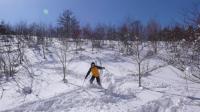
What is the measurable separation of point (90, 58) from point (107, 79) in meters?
9.54

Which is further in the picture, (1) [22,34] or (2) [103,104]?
(1) [22,34]

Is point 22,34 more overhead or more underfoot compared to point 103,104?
more overhead

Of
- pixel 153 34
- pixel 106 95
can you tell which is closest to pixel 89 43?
pixel 153 34

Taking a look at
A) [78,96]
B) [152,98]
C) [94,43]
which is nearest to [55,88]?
[78,96]

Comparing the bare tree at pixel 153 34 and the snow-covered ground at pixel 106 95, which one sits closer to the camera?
the snow-covered ground at pixel 106 95

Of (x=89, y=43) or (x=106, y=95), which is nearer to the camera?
(x=106, y=95)

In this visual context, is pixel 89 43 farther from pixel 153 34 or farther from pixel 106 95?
pixel 106 95

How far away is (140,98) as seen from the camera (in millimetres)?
11305

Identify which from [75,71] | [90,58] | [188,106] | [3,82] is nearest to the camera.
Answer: [188,106]

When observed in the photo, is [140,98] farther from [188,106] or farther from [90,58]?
[90,58]

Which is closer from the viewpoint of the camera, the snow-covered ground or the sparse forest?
the snow-covered ground

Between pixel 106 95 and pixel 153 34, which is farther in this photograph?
pixel 153 34

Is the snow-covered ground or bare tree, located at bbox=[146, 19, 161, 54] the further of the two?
bare tree, located at bbox=[146, 19, 161, 54]

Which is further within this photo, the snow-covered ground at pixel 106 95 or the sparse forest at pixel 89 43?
the sparse forest at pixel 89 43
